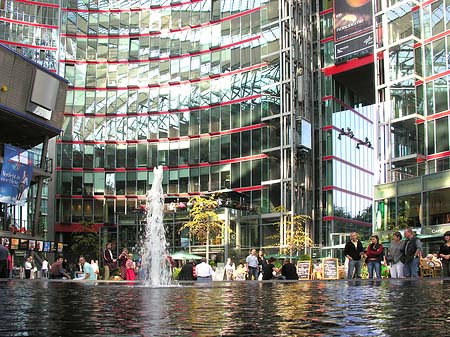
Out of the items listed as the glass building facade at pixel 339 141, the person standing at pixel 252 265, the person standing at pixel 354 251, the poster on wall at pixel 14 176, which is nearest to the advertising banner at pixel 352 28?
the glass building facade at pixel 339 141

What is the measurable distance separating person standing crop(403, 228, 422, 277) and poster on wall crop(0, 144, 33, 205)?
1224 inches

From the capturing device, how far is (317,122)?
203 ft

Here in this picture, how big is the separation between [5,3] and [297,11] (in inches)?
1230

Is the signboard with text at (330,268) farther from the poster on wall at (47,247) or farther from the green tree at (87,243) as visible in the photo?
the green tree at (87,243)

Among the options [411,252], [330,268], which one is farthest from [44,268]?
[411,252]

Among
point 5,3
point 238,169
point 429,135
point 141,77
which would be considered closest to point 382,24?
point 429,135

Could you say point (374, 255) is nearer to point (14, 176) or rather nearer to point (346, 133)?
point (14, 176)

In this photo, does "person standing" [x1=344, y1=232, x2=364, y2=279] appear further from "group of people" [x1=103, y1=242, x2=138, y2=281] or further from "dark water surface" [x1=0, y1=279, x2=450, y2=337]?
"dark water surface" [x1=0, y1=279, x2=450, y2=337]

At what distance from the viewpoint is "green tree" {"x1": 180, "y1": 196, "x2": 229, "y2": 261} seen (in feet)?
168

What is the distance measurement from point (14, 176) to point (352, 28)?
29669mm

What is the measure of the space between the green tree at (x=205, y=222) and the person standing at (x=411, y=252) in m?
31.2

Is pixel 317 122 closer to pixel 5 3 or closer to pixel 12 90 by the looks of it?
pixel 12 90

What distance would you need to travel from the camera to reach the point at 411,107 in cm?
4562

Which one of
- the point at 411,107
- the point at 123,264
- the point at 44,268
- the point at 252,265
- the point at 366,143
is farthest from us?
the point at 366,143
